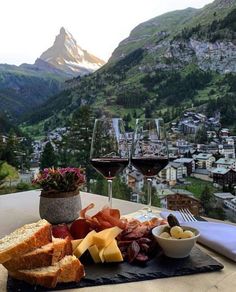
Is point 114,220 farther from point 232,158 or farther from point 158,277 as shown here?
point 232,158

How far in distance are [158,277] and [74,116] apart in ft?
10.7

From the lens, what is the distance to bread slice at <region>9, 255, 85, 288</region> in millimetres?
562

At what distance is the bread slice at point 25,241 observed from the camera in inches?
22.9

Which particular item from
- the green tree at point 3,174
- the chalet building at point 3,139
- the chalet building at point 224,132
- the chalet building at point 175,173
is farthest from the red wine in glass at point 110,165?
the chalet building at point 3,139

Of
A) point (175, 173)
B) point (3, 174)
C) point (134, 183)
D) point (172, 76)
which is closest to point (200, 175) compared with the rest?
point (175, 173)

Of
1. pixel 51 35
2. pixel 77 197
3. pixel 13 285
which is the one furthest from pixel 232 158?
pixel 51 35

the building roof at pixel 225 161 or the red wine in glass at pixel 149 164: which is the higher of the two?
the red wine in glass at pixel 149 164

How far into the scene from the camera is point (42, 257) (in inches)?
23.7

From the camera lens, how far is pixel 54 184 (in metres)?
0.98

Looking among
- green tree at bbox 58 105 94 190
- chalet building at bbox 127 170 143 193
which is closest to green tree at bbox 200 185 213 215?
chalet building at bbox 127 170 143 193

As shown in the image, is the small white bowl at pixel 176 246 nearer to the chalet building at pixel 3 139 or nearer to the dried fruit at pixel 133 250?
the dried fruit at pixel 133 250

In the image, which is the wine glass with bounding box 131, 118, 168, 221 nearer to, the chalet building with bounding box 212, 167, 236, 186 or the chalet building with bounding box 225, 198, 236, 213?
the chalet building with bounding box 225, 198, 236, 213

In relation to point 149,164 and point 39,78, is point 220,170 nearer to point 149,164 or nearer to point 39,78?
point 149,164

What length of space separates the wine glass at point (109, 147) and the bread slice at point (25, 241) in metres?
0.26
